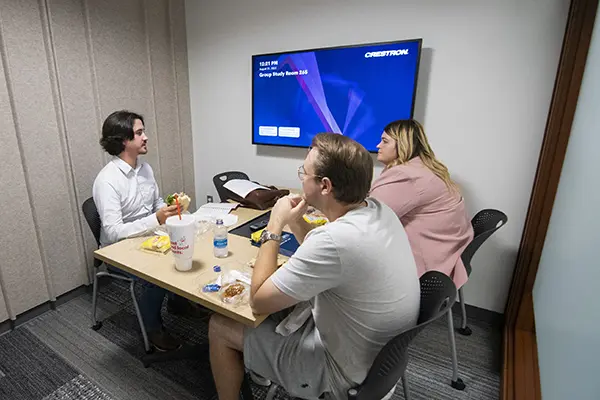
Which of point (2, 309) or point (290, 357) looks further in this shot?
point (2, 309)

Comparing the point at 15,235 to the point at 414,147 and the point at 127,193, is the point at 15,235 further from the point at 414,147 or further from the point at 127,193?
the point at 414,147

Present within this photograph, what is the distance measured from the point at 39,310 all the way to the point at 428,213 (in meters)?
2.69

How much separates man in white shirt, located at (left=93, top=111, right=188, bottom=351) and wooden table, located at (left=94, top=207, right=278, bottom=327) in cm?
28

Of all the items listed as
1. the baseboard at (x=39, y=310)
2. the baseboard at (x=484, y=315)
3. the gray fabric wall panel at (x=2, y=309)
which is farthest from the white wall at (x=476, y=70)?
the gray fabric wall panel at (x=2, y=309)

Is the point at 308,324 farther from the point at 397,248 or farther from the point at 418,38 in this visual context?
the point at 418,38

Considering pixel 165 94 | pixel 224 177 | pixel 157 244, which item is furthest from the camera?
pixel 165 94

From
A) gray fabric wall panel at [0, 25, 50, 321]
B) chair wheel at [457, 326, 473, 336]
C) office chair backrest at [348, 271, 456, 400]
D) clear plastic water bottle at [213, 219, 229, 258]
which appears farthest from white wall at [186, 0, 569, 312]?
gray fabric wall panel at [0, 25, 50, 321]

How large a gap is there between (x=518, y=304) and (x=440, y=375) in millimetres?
675

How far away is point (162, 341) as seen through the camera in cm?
193

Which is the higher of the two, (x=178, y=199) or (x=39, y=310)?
(x=178, y=199)

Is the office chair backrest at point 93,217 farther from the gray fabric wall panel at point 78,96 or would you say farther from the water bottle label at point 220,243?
the water bottle label at point 220,243

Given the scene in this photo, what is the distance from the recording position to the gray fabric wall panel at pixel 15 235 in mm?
1963

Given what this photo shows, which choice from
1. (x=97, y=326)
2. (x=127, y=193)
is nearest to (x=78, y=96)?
(x=127, y=193)

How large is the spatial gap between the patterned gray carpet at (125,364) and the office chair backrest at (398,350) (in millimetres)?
817
